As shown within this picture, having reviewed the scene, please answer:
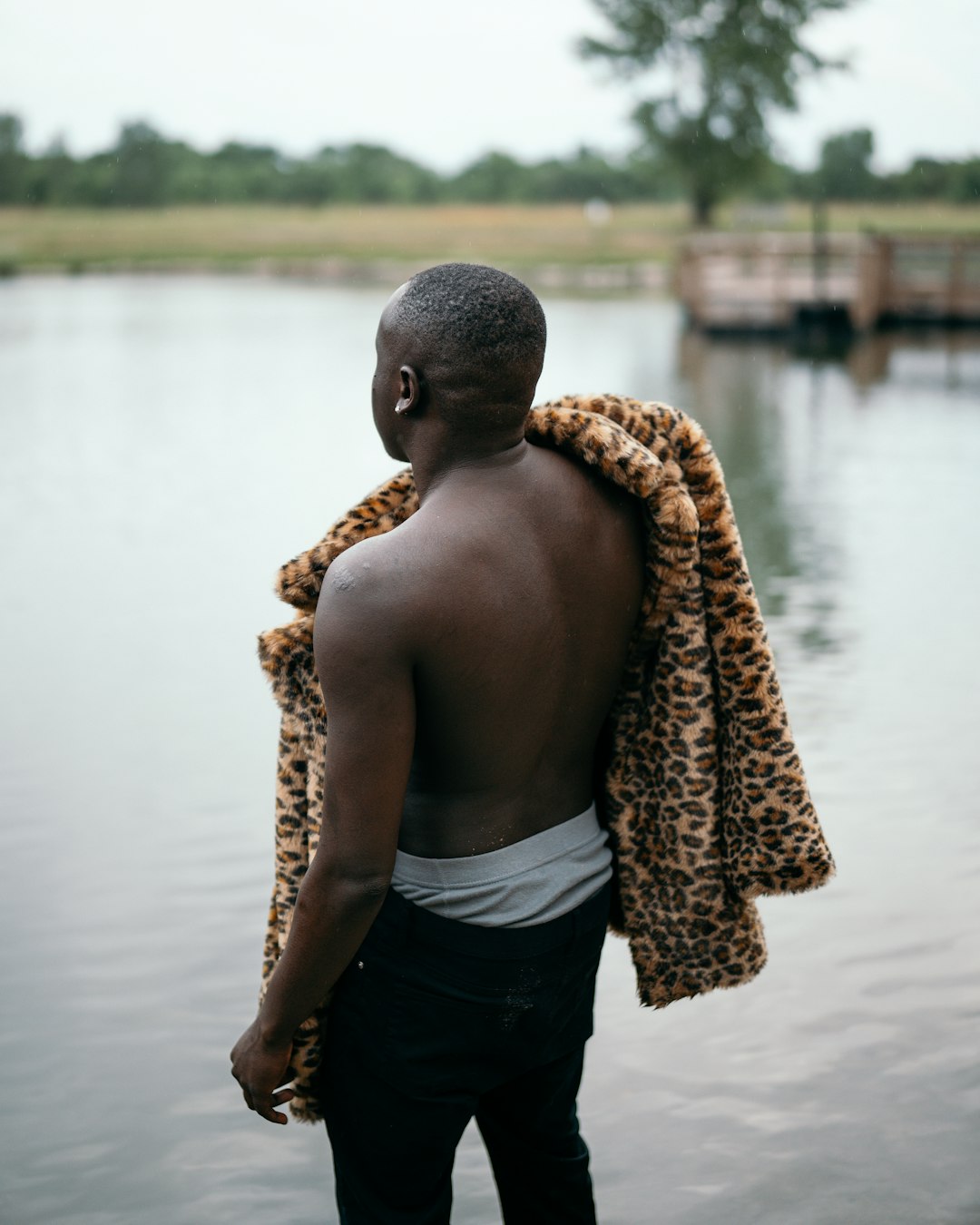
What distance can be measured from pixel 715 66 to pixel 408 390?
44.6m

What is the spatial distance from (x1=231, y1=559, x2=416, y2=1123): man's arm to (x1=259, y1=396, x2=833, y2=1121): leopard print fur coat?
5.7 inches

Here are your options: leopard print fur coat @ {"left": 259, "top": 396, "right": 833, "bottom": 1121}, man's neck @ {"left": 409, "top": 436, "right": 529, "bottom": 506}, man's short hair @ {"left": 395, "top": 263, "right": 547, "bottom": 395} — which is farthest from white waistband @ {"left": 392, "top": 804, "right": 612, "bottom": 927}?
man's short hair @ {"left": 395, "top": 263, "right": 547, "bottom": 395}

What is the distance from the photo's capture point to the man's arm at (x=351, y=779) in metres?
1.51

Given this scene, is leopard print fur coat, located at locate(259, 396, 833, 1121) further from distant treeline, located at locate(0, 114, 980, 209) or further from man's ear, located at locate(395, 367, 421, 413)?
distant treeline, located at locate(0, 114, 980, 209)

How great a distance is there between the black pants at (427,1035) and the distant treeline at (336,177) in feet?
129

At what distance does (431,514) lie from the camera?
1.56 metres

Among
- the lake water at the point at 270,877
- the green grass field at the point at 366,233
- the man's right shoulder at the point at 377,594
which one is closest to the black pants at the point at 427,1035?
the man's right shoulder at the point at 377,594

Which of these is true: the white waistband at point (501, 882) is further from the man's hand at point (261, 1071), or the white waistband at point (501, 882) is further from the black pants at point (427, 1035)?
the man's hand at point (261, 1071)

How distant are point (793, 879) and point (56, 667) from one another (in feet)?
14.9

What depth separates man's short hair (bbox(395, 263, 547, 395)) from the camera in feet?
5.11

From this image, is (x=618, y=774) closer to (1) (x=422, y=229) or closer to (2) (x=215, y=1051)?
(2) (x=215, y=1051)

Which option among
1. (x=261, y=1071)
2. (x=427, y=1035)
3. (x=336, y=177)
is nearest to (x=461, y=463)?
(x=427, y=1035)

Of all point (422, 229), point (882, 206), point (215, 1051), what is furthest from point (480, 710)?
point (422, 229)

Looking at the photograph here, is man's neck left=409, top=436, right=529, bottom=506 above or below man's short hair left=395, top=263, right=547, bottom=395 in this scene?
below
